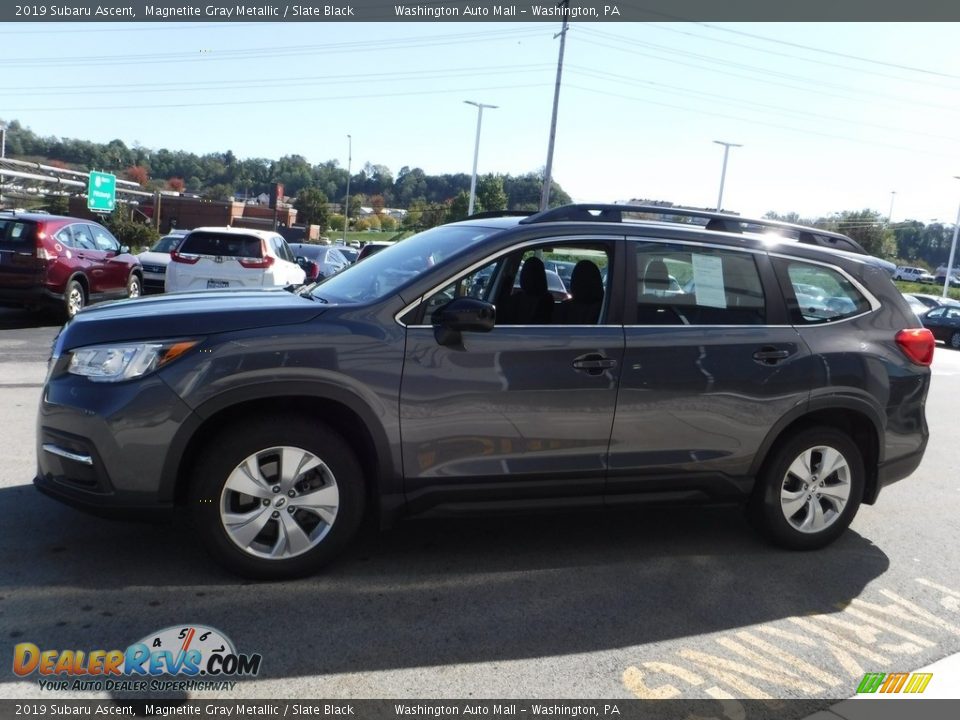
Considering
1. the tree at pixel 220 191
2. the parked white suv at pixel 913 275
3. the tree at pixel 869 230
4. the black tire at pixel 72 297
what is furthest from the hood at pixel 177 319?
the tree at pixel 220 191

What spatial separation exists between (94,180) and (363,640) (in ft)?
111

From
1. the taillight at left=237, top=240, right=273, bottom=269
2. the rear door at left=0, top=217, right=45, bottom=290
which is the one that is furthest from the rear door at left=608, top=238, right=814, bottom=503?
the rear door at left=0, top=217, right=45, bottom=290

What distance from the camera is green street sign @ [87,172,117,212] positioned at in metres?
33.1

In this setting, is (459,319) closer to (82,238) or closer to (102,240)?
(82,238)

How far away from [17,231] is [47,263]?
0.65 m

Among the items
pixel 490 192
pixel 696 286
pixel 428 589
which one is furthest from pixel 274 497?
pixel 490 192

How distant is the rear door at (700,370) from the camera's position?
4.60 m

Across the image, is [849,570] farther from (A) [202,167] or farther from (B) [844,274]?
(A) [202,167]

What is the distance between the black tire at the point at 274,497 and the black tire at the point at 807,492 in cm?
238

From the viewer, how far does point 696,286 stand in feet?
16.0

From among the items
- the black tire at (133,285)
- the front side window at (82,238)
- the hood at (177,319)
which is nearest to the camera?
the hood at (177,319)

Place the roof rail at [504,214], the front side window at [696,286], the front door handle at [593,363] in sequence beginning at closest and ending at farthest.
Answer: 1. the front door handle at [593,363]
2. the front side window at [696,286]
3. the roof rail at [504,214]

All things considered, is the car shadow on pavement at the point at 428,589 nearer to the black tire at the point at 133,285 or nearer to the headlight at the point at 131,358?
the headlight at the point at 131,358

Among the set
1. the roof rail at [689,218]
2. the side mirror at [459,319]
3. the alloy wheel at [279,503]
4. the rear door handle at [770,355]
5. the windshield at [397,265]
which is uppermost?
the roof rail at [689,218]
